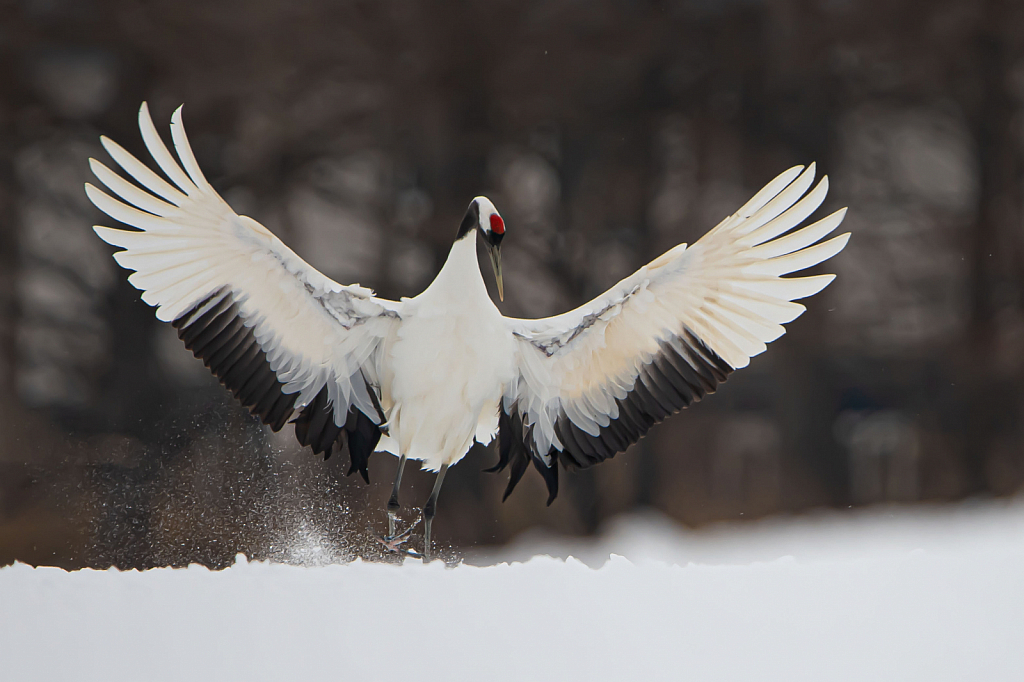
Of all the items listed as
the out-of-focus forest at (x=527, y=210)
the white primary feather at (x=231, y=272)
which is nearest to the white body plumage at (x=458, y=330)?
the white primary feather at (x=231, y=272)

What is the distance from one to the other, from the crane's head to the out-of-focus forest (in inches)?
46.3

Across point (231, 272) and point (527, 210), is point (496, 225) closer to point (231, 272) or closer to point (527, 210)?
point (231, 272)

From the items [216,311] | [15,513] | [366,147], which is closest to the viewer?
[216,311]

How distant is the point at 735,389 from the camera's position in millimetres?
3107

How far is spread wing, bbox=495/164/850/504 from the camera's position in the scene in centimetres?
159

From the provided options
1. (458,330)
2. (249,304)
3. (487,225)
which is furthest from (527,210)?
(249,304)

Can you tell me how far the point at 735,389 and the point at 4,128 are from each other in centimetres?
302

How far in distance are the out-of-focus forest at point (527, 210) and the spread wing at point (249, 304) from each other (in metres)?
1.02

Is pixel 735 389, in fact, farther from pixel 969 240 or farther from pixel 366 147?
pixel 366 147

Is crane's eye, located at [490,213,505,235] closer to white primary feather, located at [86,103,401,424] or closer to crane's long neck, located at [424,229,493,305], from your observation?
crane's long neck, located at [424,229,493,305]

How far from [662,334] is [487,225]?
47 cm

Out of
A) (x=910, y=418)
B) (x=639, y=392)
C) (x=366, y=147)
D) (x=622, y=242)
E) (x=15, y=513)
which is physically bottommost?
(x=15, y=513)

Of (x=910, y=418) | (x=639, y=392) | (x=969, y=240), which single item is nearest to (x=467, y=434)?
(x=639, y=392)

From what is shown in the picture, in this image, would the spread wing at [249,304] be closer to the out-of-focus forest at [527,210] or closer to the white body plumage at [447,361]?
the white body plumage at [447,361]
